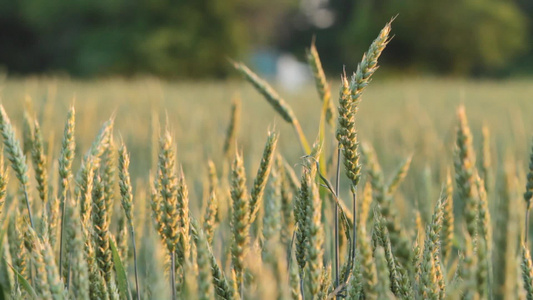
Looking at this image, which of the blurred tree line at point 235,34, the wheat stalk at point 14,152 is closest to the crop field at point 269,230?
the wheat stalk at point 14,152

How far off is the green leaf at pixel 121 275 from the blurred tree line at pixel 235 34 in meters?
17.2

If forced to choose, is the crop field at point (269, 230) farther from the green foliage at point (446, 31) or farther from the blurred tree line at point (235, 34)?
the green foliage at point (446, 31)

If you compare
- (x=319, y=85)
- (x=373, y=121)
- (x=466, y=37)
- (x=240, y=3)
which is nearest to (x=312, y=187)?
(x=319, y=85)

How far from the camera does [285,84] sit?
10023 millimetres

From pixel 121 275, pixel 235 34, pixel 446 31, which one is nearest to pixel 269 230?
pixel 121 275

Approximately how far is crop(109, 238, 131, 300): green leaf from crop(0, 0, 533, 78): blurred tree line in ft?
56.4

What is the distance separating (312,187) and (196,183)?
1823 millimetres

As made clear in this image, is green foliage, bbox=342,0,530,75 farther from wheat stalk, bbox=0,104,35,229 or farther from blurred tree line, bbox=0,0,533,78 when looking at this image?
wheat stalk, bbox=0,104,35,229

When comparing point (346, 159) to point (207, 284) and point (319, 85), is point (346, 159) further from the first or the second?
point (319, 85)

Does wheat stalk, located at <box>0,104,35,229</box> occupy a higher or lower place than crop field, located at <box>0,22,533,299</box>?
Answer: higher

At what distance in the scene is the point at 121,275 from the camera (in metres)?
0.82

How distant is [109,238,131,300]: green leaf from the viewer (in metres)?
0.79

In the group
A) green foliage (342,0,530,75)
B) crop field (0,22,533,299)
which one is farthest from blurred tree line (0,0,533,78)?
crop field (0,22,533,299)

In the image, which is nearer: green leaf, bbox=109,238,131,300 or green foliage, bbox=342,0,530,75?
green leaf, bbox=109,238,131,300
